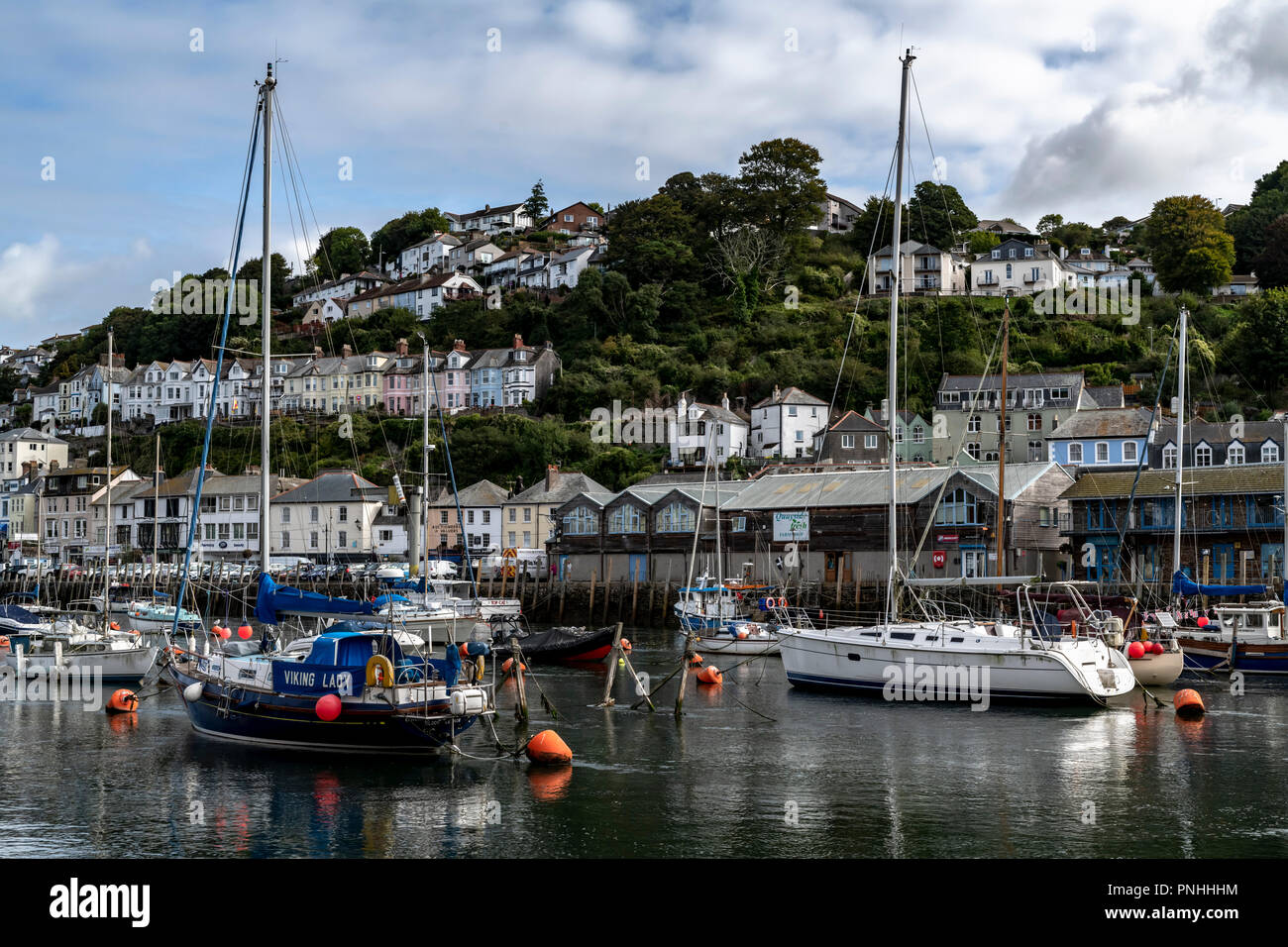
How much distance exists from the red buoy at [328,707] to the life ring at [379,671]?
0.84 m

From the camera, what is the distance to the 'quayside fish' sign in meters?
26.3

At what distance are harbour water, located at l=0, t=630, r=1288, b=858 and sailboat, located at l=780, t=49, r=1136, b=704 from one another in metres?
0.92

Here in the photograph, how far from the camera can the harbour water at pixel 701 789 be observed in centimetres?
2003

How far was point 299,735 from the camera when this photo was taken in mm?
27109

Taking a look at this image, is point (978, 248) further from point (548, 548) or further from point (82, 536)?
point (82, 536)

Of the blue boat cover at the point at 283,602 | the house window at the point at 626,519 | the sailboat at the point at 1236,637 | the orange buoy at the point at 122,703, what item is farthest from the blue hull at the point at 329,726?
the house window at the point at 626,519

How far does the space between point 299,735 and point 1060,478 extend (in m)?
50.0

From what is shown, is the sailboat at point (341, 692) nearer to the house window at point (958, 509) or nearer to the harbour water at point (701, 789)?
the harbour water at point (701, 789)

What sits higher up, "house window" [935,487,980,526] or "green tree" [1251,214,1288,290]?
"green tree" [1251,214,1288,290]

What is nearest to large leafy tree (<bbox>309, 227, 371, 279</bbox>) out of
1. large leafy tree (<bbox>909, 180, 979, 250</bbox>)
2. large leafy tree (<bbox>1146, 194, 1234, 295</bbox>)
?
large leafy tree (<bbox>909, 180, 979, 250</bbox>)

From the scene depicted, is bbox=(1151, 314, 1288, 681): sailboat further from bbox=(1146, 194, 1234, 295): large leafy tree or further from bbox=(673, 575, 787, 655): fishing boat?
bbox=(1146, 194, 1234, 295): large leafy tree

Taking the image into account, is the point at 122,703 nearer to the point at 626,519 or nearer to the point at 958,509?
the point at 958,509

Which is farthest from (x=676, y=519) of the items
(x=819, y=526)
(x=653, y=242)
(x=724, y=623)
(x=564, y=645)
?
(x=653, y=242)
